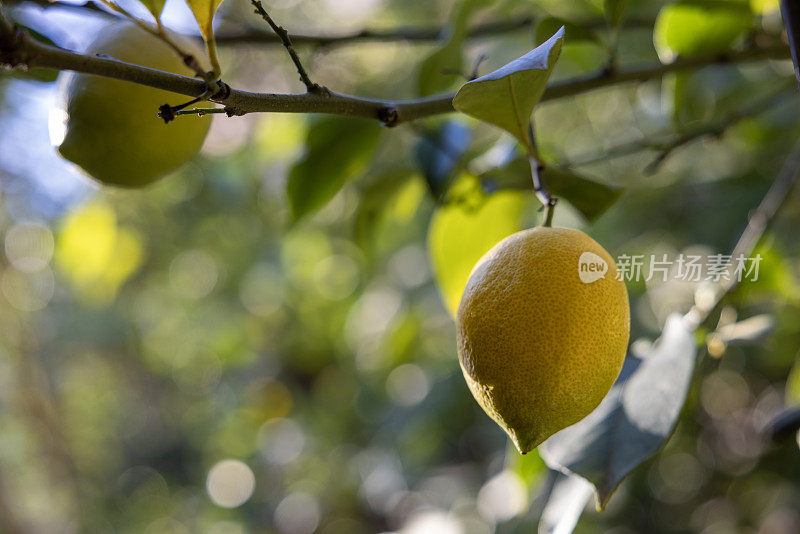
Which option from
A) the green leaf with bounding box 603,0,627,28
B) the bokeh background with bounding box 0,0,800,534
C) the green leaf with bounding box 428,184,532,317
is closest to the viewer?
the green leaf with bounding box 603,0,627,28

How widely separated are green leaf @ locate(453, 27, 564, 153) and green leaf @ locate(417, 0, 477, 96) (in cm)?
19

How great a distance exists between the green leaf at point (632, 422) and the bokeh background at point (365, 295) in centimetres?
5

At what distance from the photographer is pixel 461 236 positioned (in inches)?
21.7

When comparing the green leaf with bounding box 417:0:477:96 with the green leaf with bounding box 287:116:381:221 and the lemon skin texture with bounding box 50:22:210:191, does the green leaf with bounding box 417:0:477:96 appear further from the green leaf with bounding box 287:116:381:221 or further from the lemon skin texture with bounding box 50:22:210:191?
the lemon skin texture with bounding box 50:22:210:191

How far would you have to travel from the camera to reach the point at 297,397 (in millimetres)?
2025

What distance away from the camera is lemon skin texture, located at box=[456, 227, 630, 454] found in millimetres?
288

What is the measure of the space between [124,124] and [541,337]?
0.24 meters

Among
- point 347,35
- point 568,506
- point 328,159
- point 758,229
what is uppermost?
point 347,35

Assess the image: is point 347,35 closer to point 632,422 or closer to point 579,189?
point 579,189

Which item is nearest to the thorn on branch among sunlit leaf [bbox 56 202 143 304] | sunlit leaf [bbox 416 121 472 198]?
sunlit leaf [bbox 416 121 472 198]

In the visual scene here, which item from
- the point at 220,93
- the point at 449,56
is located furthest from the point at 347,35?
the point at 220,93

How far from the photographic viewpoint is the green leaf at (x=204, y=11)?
28 cm

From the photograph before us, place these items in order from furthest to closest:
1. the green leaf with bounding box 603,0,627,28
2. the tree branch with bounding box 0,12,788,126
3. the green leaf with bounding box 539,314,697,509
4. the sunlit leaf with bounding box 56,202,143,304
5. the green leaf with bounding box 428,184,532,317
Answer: the sunlit leaf with bounding box 56,202,143,304 < the green leaf with bounding box 428,184,532,317 < the green leaf with bounding box 603,0,627,28 < the green leaf with bounding box 539,314,697,509 < the tree branch with bounding box 0,12,788,126

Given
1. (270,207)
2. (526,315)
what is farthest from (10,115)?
(526,315)
